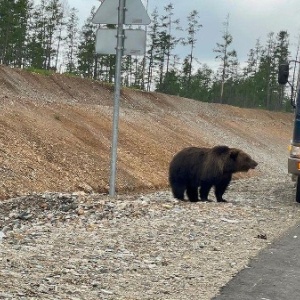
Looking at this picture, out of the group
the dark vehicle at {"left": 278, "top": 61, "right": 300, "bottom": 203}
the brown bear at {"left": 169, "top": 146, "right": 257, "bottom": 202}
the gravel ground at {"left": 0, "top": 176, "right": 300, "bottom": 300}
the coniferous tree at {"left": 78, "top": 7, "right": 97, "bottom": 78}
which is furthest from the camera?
the coniferous tree at {"left": 78, "top": 7, "right": 97, "bottom": 78}

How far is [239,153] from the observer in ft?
44.5

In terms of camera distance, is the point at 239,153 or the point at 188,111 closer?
the point at 239,153

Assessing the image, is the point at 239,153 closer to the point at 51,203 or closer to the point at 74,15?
the point at 51,203

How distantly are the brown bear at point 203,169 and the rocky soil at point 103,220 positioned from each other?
772mm

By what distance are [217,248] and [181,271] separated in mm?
1366

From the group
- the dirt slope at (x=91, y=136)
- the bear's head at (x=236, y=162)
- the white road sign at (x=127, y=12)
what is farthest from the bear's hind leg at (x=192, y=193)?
the dirt slope at (x=91, y=136)

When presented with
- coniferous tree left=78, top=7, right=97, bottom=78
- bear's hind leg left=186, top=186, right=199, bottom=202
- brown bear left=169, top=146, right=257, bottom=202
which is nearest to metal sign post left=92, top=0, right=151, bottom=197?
brown bear left=169, top=146, right=257, bottom=202

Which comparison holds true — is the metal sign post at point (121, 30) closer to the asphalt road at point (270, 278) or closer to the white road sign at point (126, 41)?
the white road sign at point (126, 41)

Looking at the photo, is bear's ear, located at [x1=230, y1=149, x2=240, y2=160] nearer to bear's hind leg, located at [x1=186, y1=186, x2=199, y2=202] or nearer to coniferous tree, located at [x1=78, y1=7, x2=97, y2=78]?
bear's hind leg, located at [x1=186, y1=186, x2=199, y2=202]

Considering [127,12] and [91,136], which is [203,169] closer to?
[127,12]

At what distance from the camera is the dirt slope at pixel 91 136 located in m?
17.9

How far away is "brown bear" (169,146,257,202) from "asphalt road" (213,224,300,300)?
4610 mm

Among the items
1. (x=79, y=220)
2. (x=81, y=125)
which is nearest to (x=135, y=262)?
(x=79, y=220)

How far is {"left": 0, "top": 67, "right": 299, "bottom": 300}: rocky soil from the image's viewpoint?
5.98m
